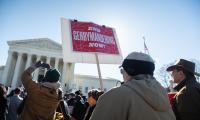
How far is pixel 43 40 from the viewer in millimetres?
66750

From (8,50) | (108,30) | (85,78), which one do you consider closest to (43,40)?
(8,50)

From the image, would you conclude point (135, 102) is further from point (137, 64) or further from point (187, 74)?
point (187, 74)

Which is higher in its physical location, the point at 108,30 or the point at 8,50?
the point at 8,50

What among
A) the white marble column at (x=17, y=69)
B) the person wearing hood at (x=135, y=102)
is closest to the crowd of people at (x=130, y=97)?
the person wearing hood at (x=135, y=102)

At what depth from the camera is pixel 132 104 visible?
1828 mm

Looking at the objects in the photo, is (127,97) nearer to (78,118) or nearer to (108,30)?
(78,118)

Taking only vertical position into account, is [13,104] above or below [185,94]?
below

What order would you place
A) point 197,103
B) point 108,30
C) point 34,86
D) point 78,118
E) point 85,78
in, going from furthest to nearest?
point 85,78 < point 108,30 < point 78,118 < point 34,86 < point 197,103

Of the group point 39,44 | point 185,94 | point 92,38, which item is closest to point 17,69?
point 39,44

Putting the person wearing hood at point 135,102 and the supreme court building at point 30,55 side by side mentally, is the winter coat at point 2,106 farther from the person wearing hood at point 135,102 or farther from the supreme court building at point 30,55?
the supreme court building at point 30,55

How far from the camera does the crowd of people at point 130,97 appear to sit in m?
1.83

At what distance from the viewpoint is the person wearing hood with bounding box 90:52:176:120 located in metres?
1.81

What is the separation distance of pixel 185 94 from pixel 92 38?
3.72 metres

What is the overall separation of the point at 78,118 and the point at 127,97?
445 cm
